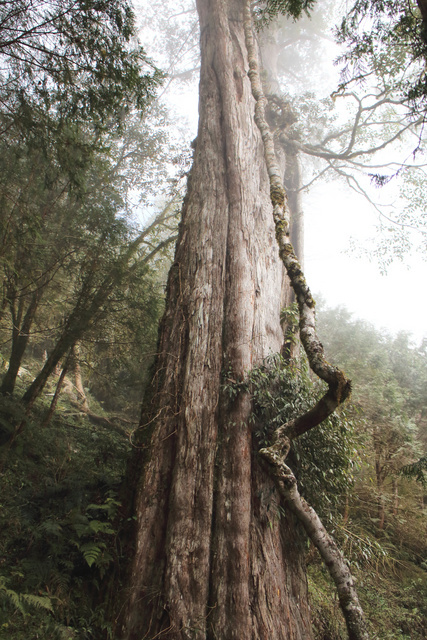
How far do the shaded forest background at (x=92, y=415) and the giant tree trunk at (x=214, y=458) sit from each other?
277 millimetres

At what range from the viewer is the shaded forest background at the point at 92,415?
3711mm

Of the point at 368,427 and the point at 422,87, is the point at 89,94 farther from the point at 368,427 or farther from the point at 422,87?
the point at 368,427

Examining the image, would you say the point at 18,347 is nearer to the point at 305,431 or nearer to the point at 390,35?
the point at 305,431

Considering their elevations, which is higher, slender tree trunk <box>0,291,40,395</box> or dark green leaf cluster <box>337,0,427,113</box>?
dark green leaf cluster <box>337,0,427,113</box>

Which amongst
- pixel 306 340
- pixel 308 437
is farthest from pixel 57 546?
pixel 306 340

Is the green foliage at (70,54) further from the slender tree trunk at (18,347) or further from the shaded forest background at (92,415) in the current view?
the slender tree trunk at (18,347)

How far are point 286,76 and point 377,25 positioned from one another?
965 inches

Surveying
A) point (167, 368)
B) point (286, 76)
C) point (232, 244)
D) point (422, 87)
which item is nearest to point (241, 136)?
point (232, 244)

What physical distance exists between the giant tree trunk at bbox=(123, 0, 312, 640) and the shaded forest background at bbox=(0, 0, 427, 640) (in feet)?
0.91

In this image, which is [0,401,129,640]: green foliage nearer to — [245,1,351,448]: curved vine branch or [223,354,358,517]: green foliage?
[223,354,358,517]: green foliage

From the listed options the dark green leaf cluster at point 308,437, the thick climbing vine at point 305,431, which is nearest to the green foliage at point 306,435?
the dark green leaf cluster at point 308,437

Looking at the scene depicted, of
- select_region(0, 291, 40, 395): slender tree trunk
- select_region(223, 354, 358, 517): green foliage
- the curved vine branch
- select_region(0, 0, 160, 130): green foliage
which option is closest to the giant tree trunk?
select_region(223, 354, 358, 517): green foliage

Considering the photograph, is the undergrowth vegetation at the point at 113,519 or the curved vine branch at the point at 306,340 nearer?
the curved vine branch at the point at 306,340

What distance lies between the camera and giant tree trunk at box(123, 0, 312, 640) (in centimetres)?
330
